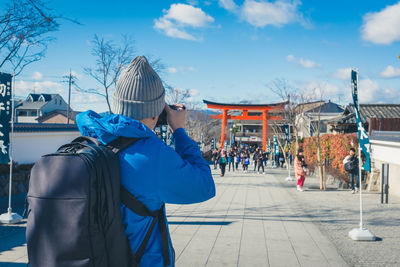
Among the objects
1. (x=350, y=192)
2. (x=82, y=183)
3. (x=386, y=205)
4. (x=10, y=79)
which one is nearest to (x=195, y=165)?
(x=82, y=183)

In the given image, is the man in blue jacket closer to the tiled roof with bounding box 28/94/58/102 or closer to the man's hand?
the man's hand

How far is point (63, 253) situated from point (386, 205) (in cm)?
982

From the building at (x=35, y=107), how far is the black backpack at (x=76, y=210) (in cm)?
4720

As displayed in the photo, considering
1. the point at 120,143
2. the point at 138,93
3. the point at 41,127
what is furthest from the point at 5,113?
the point at 41,127

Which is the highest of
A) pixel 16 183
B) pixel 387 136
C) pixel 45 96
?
pixel 45 96

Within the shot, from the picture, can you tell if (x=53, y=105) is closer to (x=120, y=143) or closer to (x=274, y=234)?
(x=274, y=234)

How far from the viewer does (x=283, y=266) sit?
4406 mm

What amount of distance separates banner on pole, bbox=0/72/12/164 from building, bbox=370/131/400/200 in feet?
35.9

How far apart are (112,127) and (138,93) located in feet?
0.81

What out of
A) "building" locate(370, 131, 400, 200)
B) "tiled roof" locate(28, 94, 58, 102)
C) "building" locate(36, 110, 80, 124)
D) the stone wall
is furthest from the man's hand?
"tiled roof" locate(28, 94, 58, 102)

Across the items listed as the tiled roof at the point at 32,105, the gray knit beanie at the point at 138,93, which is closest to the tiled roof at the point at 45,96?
the tiled roof at the point at 32,105

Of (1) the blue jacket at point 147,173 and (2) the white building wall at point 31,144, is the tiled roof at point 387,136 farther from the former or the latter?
(2) the white building wall at point 31,144

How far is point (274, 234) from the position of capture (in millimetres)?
6055

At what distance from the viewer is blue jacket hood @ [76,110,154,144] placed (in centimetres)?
142
